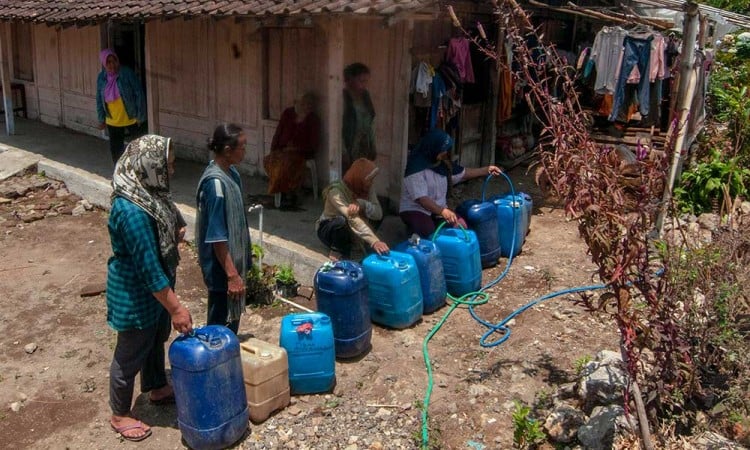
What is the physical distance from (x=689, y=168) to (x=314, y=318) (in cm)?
701

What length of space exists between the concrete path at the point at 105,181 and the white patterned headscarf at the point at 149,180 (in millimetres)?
2645

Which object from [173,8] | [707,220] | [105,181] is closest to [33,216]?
[105,181]

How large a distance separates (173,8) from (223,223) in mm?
4527

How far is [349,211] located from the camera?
6027mm

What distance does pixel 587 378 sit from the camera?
175 inches

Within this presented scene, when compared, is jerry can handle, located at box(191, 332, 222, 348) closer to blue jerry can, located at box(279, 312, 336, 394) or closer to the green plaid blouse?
the green plaid blouse

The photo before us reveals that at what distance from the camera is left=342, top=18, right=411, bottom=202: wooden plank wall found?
7.80m

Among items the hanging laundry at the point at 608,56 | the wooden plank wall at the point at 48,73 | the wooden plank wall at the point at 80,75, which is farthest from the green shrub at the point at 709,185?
the wooden plank wall at the point at 48,73

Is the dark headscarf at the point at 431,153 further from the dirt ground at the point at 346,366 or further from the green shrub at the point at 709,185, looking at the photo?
the green shrub at the point at 709,185

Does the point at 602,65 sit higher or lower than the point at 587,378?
higher

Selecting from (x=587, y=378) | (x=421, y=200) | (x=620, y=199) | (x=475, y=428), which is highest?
(x=620, y=199)

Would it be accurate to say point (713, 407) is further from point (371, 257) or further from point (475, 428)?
point (371, 257)

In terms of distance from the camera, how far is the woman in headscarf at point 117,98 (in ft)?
30.2

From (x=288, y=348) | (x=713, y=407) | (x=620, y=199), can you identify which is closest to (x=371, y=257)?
(x=288, y=348)
